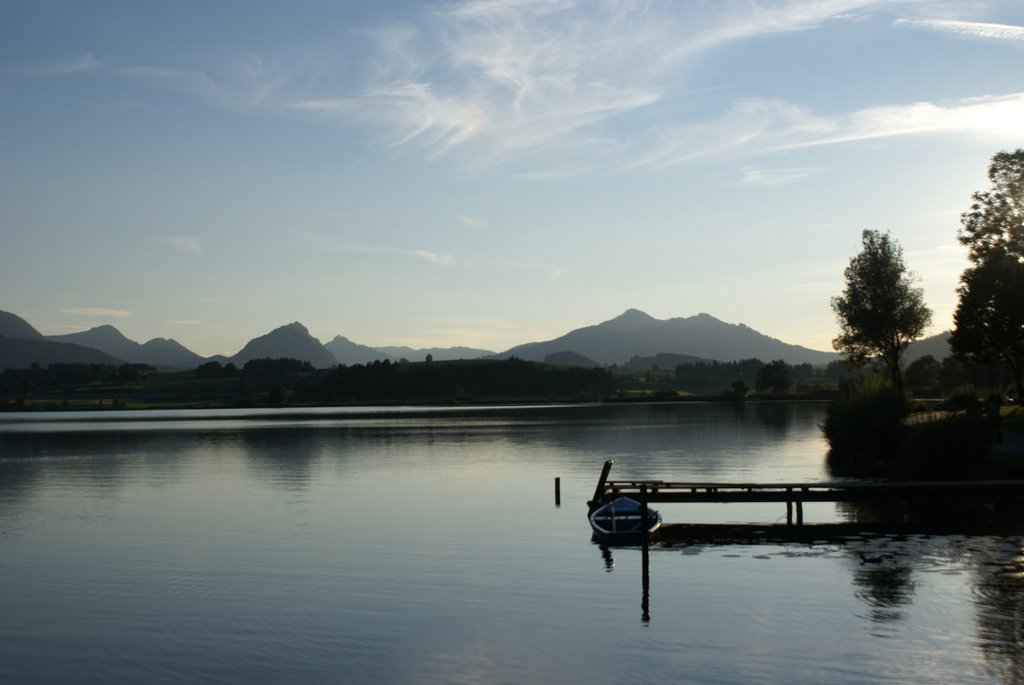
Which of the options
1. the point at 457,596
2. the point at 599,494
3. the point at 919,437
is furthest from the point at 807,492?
the point at 457,596

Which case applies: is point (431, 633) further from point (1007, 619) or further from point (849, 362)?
point (849, 362)

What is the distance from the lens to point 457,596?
94.7 feet

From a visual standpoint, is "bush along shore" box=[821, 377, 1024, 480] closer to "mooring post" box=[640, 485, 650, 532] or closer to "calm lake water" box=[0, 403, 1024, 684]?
"calm lake water" box=[0, 403, 1024, 684]

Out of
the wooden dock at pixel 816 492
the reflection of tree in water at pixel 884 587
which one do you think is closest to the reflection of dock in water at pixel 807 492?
the wooden dock at pixel 816 492

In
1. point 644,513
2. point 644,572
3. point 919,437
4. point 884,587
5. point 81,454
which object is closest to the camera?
point 884,587

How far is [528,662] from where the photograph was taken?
72.8 ft

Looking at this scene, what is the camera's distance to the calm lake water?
72.6 feet

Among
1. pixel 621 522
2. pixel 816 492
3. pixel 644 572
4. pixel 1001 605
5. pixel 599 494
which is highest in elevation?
pixel 816 492

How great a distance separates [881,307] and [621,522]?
77.6 m

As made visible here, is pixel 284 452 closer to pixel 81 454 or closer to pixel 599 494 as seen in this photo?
pixel 81 454

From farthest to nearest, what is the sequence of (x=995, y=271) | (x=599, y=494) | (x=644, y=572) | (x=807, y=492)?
(x=995, y=271), (x=599, y=494), (x=807, y=492), (x=644, y=572)

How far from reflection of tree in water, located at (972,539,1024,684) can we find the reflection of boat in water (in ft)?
40.0

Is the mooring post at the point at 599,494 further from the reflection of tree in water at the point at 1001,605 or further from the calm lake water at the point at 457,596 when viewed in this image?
the reflection of tree in water at the point at 1001,605

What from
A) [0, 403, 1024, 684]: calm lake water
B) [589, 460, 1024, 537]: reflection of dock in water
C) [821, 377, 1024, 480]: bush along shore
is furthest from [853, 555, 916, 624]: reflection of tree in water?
[821, 377, 1024, 480]: bush along shore
